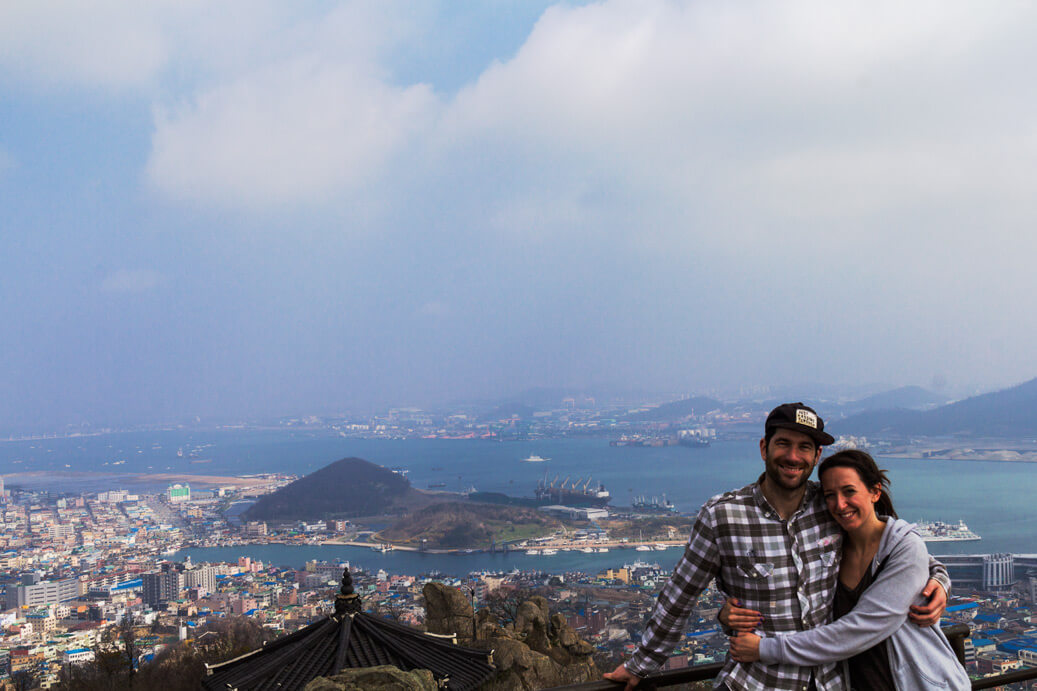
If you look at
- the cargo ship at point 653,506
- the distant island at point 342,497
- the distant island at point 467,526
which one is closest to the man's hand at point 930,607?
the distant island at point 467,526

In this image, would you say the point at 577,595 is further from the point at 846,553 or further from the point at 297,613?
the point at 846,553

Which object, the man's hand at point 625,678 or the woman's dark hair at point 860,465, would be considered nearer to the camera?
the woman's dark hair at point 860,465

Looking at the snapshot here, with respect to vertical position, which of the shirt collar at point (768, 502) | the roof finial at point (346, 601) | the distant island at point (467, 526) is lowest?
the distant island at point (467, 526)

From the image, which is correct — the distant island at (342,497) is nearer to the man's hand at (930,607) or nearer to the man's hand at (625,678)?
the man's hand at (625,678)

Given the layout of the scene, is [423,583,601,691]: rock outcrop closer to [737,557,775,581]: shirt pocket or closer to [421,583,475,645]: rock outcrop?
[421,583,475,645]: rock outcrop

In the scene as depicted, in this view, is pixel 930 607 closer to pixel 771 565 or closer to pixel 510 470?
pixel 771 565

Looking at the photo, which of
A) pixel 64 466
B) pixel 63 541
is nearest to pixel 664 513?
pixel 63 541

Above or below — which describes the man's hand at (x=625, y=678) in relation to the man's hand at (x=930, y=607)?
below

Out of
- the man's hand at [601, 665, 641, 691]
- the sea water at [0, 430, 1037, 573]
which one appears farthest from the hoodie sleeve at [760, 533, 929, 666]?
the sea water at [0, 430, 1037, 573]
